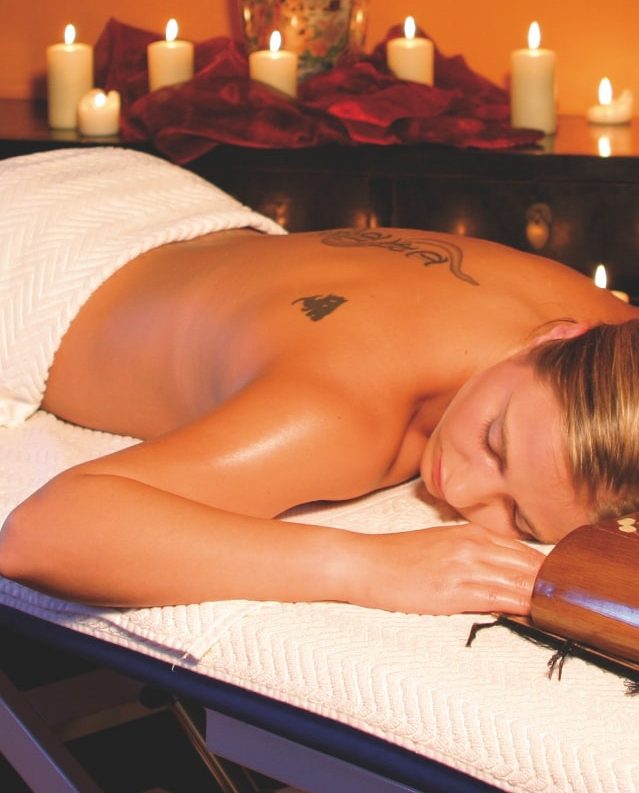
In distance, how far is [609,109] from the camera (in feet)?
8.04

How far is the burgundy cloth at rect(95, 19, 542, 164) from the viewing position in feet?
7.26

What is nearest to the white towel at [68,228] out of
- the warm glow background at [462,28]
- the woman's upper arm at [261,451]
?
the woman's upper arm at [261,451]

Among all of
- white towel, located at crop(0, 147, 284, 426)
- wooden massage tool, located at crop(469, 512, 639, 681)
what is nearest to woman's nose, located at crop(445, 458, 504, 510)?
wooden massage tool, located at crop(469, 512, 639, 681)

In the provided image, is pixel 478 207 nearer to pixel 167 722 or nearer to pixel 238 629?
pixel 167 722

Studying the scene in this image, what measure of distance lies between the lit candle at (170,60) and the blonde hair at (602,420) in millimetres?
1474

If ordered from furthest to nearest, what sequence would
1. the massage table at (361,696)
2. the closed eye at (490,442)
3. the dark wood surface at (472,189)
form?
the dark wood surface at (472,189)
the closed eye at (490,442)
the massage table at (361,696)

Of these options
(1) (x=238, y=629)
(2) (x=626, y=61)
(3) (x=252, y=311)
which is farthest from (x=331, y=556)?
(2) (x=626, y=61)

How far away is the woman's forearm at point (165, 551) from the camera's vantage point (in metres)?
1.10

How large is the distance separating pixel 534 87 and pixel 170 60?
0.68 m

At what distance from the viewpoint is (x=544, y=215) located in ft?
7.00

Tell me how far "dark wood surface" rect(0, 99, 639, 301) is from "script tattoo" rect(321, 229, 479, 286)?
1.94ft

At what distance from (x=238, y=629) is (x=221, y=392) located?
0.35 meters

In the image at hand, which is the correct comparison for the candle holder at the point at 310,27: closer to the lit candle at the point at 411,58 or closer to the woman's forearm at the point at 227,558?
the lit candle at the point at 411,58

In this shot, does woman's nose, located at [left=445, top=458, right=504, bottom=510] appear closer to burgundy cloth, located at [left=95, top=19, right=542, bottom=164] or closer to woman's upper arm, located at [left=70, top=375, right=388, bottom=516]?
woman's upper arm, located at [left=70, top=375, right=388, bottom=516]
